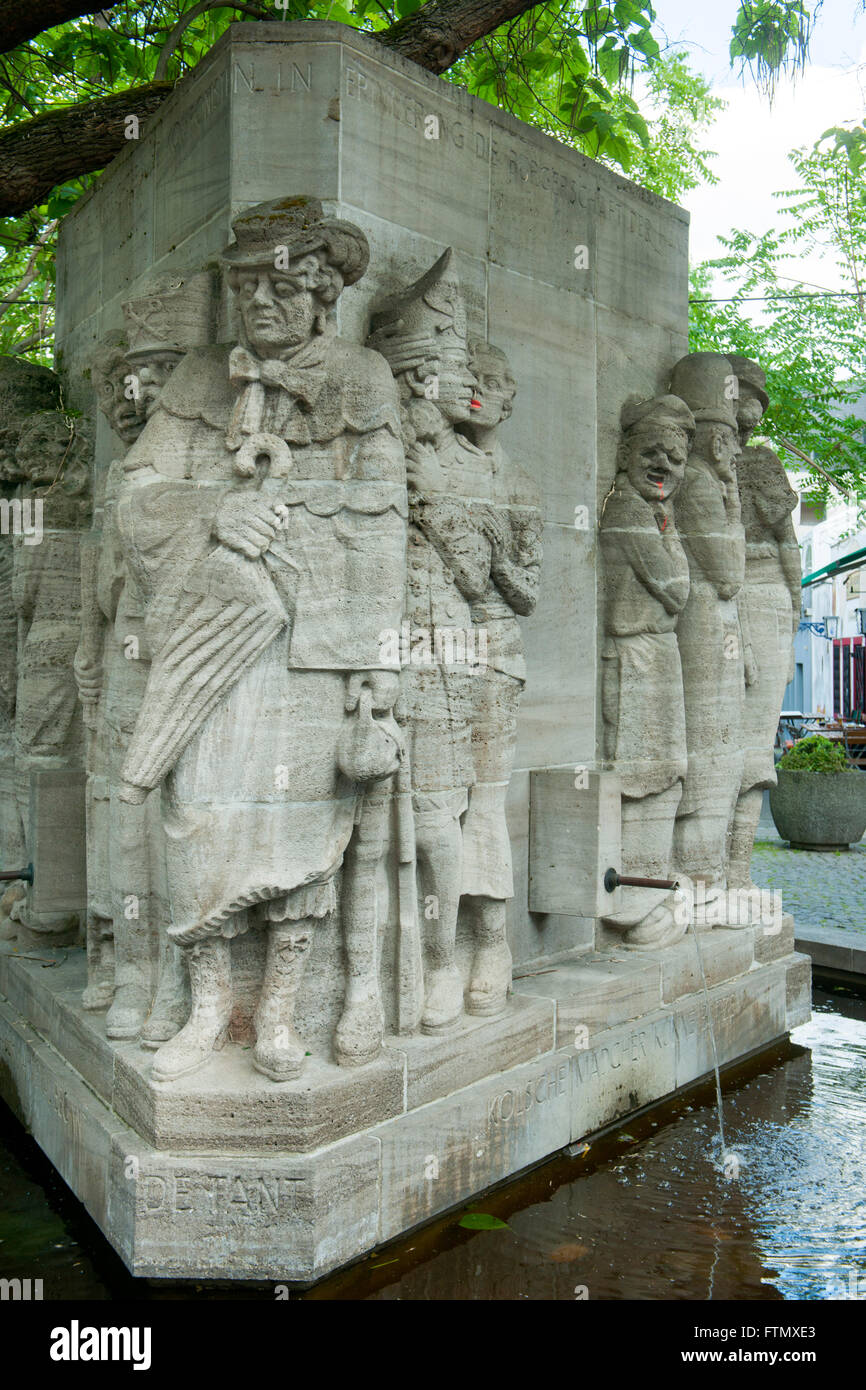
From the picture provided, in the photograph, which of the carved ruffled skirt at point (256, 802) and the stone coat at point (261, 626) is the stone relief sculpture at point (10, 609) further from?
the carved ruffled skirt at point (256, 802)

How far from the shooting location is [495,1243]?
433 cm

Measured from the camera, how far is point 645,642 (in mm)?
6168

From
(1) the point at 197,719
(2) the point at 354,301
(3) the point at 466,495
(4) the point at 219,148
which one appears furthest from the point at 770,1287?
(4) the point at 219,148

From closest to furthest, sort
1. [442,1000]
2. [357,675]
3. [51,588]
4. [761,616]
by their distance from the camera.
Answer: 1. [357,675]
2. [442,1000]
3. [51,588]
4. [761,616]

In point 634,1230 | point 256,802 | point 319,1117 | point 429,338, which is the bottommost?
point 634,1230

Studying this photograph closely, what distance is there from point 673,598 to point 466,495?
1677mm

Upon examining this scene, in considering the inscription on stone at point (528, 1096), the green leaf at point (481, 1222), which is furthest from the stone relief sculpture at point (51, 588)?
the green leaf at point (481, 1222)

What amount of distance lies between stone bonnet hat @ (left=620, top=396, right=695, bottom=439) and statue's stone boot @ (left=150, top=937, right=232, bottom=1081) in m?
3.58

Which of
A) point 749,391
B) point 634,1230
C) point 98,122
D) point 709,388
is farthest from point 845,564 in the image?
point 634,1230

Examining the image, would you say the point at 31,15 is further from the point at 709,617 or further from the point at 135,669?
the point at 709,617

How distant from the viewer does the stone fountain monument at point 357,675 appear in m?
4.16

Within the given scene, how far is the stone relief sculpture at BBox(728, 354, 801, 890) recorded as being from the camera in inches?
269

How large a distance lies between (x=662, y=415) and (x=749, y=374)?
2.74 ft

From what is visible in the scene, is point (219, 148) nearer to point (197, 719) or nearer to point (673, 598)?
point (197, 719)
